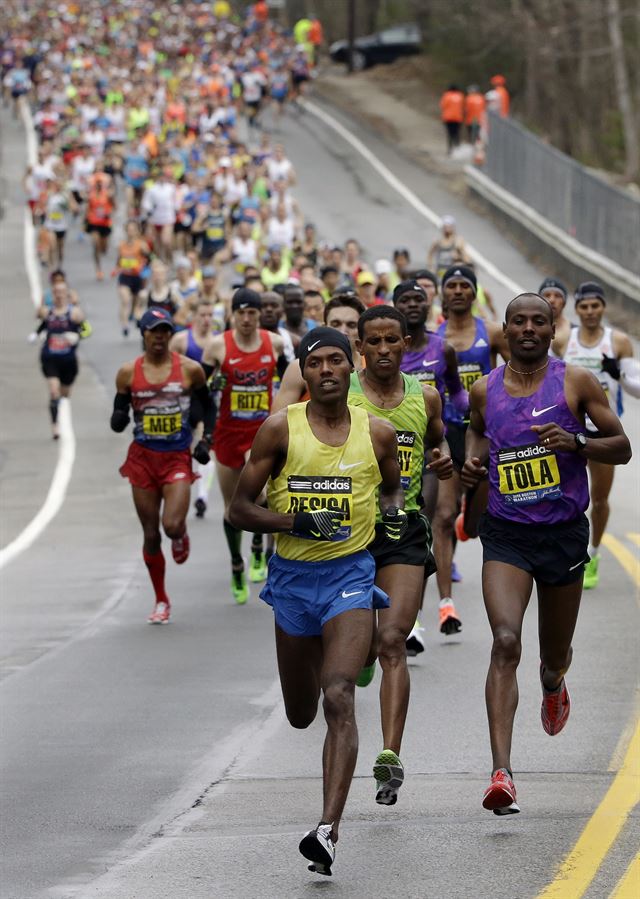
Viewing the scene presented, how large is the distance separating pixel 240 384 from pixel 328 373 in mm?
6636

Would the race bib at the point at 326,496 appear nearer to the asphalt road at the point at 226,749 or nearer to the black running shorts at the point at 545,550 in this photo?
the black running shorts at the point at 545,550

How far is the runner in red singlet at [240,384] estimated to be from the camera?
47.7ft

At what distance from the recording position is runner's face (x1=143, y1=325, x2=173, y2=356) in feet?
43.4

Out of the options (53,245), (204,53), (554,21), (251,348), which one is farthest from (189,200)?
(204,53)

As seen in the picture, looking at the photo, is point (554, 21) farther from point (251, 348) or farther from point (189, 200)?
point (251, 348)

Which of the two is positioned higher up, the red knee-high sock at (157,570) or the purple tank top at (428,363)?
the purple tank top at (428,363)

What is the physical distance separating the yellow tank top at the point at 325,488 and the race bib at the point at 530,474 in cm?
86

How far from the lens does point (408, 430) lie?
9.68 meters

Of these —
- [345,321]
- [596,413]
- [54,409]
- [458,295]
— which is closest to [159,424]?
[345,321]

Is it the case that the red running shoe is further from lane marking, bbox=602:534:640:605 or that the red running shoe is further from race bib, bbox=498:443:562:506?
race bib, bbox=498:443:562:506

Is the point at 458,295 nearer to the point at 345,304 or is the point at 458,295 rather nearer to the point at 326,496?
the point at 345,304

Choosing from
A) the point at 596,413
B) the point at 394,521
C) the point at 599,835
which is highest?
the point at 596,413

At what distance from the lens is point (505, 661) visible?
8266 mm

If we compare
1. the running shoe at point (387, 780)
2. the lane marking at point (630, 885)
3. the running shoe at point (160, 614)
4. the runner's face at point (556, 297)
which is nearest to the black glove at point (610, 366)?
the runner's face at point (556, 297)
